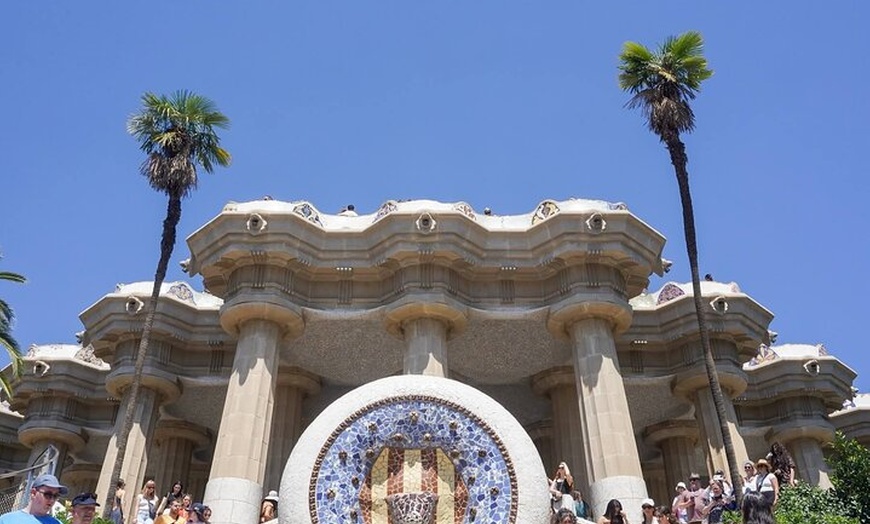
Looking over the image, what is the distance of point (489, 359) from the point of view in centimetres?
3159

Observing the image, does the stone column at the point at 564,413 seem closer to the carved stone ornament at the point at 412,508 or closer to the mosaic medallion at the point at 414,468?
the mosaic medallion at the point at 414,468

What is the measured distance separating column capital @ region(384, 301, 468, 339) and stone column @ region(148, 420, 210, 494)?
1351cm

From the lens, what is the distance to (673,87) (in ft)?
89.9

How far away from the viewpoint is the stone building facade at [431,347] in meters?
26.2

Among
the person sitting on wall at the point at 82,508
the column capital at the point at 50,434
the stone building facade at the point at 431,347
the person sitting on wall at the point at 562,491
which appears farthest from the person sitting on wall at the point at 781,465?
the column capital at the point at 50,434

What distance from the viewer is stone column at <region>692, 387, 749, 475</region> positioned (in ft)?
93.2

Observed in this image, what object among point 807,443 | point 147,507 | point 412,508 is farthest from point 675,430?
point 412,508

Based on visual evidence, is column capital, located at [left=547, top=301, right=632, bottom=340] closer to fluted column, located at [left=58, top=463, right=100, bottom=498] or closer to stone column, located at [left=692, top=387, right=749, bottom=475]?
stone column, located at [left=692, top=387, right=749, bottom=475]

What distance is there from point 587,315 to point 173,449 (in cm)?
1962

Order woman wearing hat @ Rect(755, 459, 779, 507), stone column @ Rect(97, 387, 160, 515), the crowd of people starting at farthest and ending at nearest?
stone column @ Rect(97, 387, 160, 515), the crowd of people, woman wearing hat @ Rect(755, 459, 779, 507)

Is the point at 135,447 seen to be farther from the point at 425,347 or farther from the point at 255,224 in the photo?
the point at 425,347

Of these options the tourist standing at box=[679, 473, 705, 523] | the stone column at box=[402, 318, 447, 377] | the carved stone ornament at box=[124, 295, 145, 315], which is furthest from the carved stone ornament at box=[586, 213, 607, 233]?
the carved stone ornament at box=[124, 295, 145, 315]

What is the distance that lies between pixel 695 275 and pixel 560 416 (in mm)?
8524

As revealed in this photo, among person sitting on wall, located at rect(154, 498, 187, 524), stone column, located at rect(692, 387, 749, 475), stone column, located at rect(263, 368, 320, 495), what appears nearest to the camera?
person sitting on wall, located at rect(154, 498, 187, 524)
